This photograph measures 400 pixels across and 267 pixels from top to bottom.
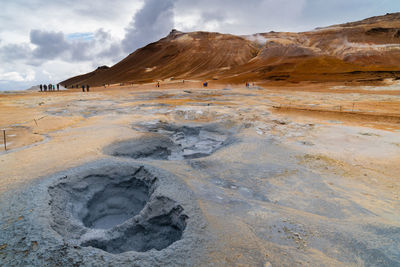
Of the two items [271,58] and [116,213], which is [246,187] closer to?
[116,213]

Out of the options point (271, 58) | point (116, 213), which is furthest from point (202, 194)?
point (271, 58)

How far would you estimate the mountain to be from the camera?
27109 mm

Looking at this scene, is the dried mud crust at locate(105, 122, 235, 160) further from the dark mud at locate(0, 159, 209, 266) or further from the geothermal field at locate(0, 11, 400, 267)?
the dark mud at locate(0, 159, 209, 266)

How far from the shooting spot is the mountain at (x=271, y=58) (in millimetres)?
27109

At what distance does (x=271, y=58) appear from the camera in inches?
1404

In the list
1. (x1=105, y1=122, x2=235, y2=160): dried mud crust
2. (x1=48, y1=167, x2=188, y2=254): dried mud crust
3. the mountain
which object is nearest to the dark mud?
(x1=48, y1=167, x2=188, y2=254): dried mud crust

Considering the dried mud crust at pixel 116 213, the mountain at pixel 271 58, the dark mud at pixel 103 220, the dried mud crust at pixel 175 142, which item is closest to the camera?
the dark mud at pixel 103 220

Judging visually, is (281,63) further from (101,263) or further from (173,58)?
(101,263)

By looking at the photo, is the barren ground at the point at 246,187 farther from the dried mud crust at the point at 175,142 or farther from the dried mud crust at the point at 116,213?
the dried mud crust at the point at 116,213

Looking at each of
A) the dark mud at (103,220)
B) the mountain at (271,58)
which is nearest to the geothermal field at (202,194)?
the dark mud at (103,220)

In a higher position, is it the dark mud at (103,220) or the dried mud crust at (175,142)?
the dried mud crust at (175,142)

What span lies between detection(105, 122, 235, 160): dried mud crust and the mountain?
68.0ft

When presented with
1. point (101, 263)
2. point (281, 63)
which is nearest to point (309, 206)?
point (101, 263)

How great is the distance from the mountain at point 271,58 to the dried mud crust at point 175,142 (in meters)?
20.7
